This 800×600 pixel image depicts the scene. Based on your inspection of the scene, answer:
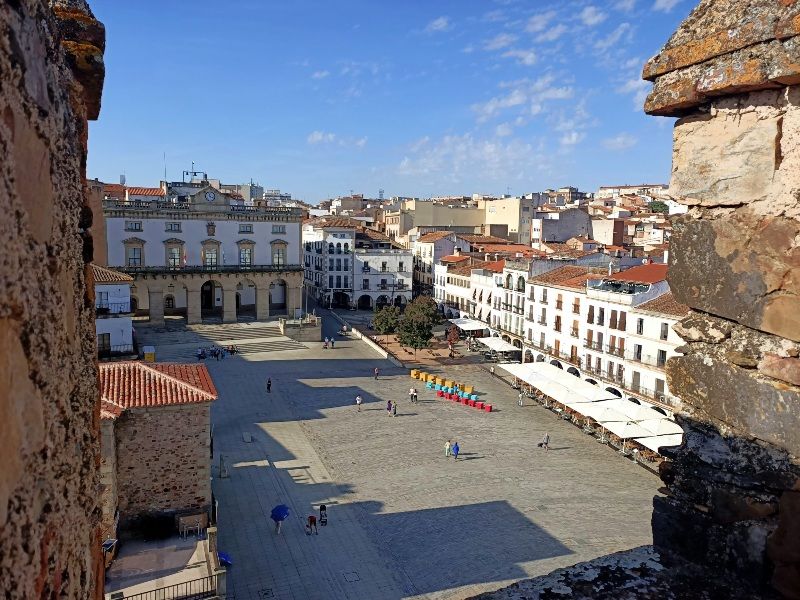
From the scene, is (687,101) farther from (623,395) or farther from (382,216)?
(382,216)

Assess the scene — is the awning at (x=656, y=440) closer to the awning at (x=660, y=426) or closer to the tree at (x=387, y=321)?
the awning at (x=660, y=426)

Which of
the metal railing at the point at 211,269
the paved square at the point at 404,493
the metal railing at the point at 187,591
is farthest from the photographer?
the metal railing at the point at 211,269

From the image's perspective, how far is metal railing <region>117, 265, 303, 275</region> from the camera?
42625mm

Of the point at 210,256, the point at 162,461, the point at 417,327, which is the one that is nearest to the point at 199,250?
the point at 210,256

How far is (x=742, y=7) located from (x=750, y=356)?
6.10ft

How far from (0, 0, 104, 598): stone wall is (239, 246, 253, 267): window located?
44.7 m

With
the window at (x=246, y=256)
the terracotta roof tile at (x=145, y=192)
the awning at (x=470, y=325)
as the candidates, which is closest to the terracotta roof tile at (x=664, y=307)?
the awning at (x=470, y=325)

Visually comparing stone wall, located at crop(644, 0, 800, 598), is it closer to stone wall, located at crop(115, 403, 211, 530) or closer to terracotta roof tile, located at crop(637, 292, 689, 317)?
stone wall, located at crop(115, 403, 211, 530)

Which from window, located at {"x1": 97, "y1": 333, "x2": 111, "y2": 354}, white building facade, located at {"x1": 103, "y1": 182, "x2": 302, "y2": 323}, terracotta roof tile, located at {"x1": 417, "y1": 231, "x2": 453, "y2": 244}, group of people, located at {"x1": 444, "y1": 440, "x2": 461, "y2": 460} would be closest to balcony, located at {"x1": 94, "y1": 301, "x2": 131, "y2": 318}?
window, located at {"x1": 97, "y1": 333, "x2": 111, "y2": 354}

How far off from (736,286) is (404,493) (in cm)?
1778

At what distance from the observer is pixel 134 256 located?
42.9 meters

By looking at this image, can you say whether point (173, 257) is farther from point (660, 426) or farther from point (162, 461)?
point (660, 426)

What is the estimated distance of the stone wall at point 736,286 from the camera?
3.08m

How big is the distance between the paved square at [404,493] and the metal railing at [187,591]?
57.6 inches
